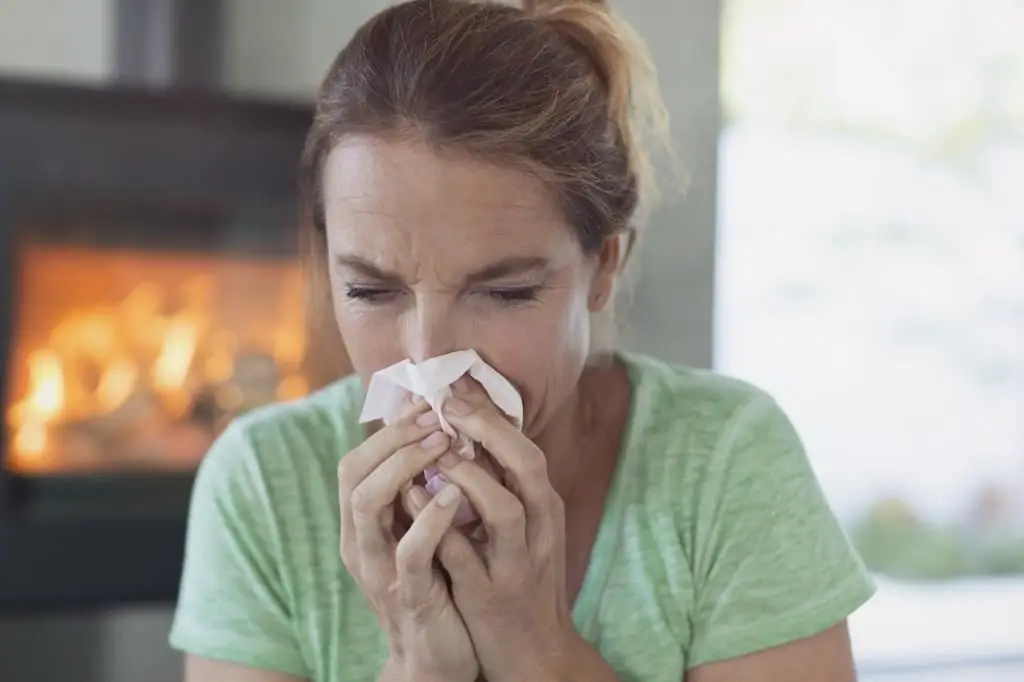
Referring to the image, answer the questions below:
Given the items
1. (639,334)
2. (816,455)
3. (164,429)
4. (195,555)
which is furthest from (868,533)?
(195,555)

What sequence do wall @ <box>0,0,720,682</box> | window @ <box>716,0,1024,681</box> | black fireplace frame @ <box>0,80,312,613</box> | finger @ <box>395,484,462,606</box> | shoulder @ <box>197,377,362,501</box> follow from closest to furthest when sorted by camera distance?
finger @ <box>395,484,462,606</box>, shoulder @ <box>197,377,362,501</box>, black fireplace frame @ <box>0,80,312,613</box>, wall @ <box>0,0,720,682</box>, window @ <box>716,0,1024,681</box>

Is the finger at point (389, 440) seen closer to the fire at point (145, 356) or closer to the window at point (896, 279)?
the fire at point (145, 356)

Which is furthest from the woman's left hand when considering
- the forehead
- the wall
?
the wall

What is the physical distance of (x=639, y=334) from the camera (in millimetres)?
2021

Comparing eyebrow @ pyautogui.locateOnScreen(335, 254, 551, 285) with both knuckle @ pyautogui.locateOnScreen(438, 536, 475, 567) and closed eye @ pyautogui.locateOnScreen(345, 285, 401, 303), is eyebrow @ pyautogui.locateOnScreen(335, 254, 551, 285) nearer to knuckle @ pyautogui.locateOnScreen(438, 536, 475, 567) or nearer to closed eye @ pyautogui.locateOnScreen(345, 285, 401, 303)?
closed eye @ pyautogui.locateOnScreen(345, 285, 401, 303)

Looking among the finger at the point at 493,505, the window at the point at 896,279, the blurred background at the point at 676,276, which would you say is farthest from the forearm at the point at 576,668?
the window at the point at 896,279

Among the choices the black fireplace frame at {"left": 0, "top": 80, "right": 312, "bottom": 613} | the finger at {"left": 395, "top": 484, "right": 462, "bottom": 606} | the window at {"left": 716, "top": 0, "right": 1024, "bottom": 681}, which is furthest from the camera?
the window at {"left": 716, "top": 0, "right": 1024, "bottom": 681}

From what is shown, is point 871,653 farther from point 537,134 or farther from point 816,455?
point 537,134

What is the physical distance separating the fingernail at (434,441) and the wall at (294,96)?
1063 mm

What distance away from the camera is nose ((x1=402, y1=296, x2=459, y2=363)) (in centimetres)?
88

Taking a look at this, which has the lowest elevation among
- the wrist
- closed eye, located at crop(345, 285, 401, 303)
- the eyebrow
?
the wrist

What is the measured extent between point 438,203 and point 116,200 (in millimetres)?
994

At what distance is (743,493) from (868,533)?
1414mm

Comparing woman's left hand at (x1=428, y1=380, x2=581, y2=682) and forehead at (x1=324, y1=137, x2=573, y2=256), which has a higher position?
forehead at (x1=324, y1=137, x2=573, y2=256)
